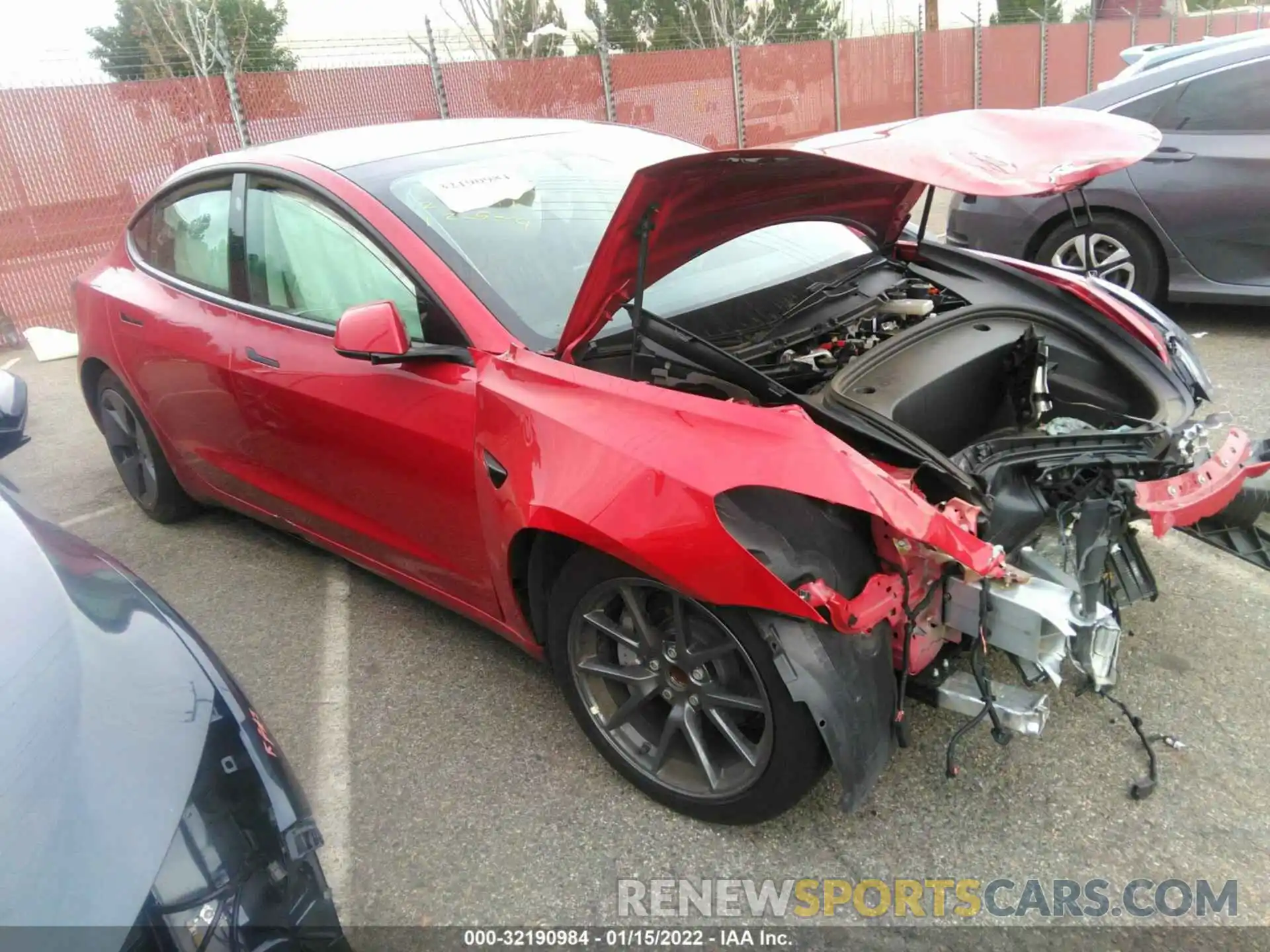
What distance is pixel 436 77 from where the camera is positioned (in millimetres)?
12031

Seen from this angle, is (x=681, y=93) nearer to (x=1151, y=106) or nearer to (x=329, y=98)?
(x=329, y=98)

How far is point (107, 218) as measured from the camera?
9672 millimetres

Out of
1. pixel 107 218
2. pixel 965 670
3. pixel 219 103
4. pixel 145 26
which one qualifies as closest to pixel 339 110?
pixel 219 103

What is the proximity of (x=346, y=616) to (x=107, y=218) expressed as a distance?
8.40m

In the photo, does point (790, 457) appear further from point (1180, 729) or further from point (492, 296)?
point (1180, 729)

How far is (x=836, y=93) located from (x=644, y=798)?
17580 millimetres

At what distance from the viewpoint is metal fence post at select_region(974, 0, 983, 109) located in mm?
19422

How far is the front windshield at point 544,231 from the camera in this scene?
2.59m

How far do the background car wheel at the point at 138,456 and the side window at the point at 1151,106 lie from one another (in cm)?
553

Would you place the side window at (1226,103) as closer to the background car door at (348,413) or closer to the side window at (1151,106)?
the side window at (1151,106)

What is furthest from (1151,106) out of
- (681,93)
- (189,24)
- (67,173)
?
(189,24)

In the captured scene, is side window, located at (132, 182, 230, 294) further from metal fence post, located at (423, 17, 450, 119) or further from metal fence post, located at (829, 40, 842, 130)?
metal fence post, located at (829, 40, 842, 130)

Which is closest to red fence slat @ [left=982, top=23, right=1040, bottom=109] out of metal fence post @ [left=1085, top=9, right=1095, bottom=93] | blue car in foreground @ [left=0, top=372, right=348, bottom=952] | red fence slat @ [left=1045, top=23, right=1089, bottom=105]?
red fence slat @ [left=1045, top=23, right=1089, bottom=105]

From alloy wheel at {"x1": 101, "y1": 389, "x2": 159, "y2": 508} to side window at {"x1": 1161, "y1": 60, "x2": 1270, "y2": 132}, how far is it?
584 cm
